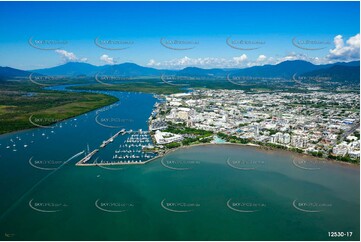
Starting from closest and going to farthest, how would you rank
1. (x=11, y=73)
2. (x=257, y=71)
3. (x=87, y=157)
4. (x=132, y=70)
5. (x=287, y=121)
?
1. (x=87, y=157)
2. (x=287, y=121)
3. (x=11, y=73)
4. (x=257, y=71)
5. (x=132, y=70)

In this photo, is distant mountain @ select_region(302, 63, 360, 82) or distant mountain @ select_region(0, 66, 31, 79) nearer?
distant mountain @ select_region(302, 63, 360, 82)

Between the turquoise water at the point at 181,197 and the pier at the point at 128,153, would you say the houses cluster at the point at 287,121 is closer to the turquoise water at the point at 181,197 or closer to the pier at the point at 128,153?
the turquoise water at the point at 181,197

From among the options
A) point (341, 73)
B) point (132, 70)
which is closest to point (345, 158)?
point (341, 73)

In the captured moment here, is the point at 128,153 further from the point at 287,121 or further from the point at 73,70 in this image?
the point at 73,70

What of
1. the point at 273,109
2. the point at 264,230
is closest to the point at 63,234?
the point at 264,230

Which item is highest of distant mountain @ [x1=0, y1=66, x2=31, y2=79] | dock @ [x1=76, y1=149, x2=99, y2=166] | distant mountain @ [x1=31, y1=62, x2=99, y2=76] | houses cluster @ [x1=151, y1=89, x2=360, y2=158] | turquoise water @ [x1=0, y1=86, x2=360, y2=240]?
distant mountain @ [x1=31, y1=62, x2=99, y2=76]

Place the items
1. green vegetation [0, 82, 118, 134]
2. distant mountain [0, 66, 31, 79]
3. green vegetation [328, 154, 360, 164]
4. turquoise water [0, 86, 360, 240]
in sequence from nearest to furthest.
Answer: turquoise water [0, 86, 360, 240] < green vegetation [328, 154, 360, 164] < green vegetation [0, 82, 118, 134] < distant mountain [0, 66, 31, 79]

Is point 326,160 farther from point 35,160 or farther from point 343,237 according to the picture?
point 35,160

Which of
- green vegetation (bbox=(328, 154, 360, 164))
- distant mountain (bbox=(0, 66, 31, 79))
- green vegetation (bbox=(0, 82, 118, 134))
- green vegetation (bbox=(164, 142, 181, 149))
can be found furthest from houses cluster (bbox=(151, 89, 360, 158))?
distant mountain (bbox=(0, 66, 31, 79))

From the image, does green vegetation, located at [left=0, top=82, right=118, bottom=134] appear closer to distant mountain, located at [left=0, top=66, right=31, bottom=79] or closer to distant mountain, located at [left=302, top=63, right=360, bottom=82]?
distant mountain, located at [left=0, top=66, right=31, bottom=79]
